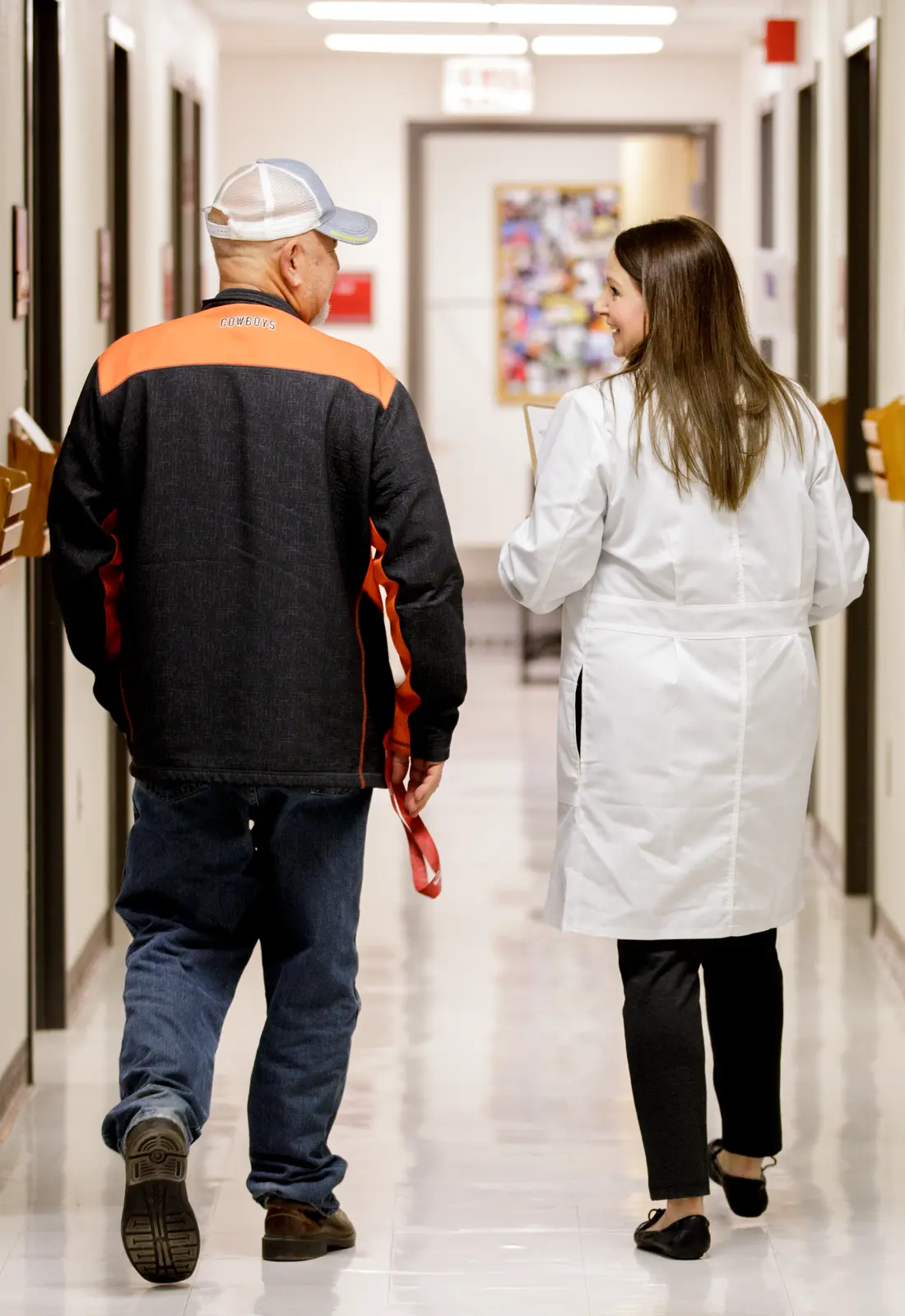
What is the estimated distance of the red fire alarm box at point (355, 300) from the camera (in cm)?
933

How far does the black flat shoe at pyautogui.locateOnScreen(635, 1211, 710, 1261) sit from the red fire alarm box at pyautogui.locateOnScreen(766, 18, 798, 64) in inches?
169

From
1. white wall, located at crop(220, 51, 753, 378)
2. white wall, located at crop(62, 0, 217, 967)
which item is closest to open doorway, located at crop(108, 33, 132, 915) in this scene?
white wall, located at crop(62, 0, 217, 967)

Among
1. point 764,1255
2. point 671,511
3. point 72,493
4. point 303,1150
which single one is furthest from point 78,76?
point 764,1255

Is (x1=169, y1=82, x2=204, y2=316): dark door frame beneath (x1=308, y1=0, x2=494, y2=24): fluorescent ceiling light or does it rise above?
beneath

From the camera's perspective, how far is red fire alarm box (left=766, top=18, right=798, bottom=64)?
602 centimetres

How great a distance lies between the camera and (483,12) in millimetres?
6402

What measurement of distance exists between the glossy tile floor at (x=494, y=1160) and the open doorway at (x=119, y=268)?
16.5 inches

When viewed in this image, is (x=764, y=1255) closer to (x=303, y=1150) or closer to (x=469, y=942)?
(x=303, y=1150)

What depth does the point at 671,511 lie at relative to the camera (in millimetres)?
2600

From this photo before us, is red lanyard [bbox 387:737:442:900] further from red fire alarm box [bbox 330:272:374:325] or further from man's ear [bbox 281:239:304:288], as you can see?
red fire alarm box [bbox 330:272:374:325]

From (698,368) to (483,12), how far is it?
4.19 metres

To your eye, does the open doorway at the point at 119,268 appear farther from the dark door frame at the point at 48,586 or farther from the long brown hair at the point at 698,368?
the long brown hair at the point at 698,368

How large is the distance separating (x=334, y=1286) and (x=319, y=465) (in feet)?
3.65

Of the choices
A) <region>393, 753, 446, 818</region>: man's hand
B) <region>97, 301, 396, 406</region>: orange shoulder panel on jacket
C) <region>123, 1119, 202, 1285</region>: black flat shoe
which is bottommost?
<region>123, 1119, 202, 1285</region>: black flat shoe
